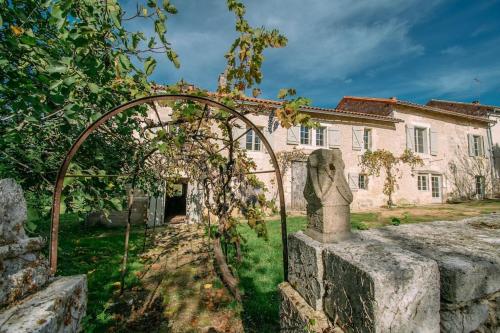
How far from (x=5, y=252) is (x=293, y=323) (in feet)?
5.96

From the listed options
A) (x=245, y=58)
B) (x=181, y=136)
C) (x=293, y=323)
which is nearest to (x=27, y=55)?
(x=181, y=136)

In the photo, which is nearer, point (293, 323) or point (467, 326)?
point (467, 326)

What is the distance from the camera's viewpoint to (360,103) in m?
15.6

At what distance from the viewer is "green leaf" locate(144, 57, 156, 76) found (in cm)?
191

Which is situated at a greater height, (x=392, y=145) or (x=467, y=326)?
(x=392, y=145)

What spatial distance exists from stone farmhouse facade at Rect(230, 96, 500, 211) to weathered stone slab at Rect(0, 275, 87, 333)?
30.6 ft

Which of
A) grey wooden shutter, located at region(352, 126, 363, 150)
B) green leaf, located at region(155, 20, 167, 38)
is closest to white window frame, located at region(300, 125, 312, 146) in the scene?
grey wooden shutter, located at region(352, 126, 363, 150)

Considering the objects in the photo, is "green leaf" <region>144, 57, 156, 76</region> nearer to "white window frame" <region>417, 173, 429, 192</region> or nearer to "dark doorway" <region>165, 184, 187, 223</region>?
"dark doorway" <region>165, 184, 187, 223</region>

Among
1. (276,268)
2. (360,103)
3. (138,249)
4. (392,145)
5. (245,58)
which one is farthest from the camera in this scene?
(360,103)

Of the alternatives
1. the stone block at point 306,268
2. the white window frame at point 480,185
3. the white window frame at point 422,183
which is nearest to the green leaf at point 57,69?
the stone block at point 306,268

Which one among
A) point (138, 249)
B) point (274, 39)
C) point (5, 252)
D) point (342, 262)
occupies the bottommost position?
point (138, 249)

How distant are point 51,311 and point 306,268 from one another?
151 centimetres

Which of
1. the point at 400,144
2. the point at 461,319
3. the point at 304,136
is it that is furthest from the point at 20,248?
the point at 400,144

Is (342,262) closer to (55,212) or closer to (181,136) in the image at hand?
(55,212)
